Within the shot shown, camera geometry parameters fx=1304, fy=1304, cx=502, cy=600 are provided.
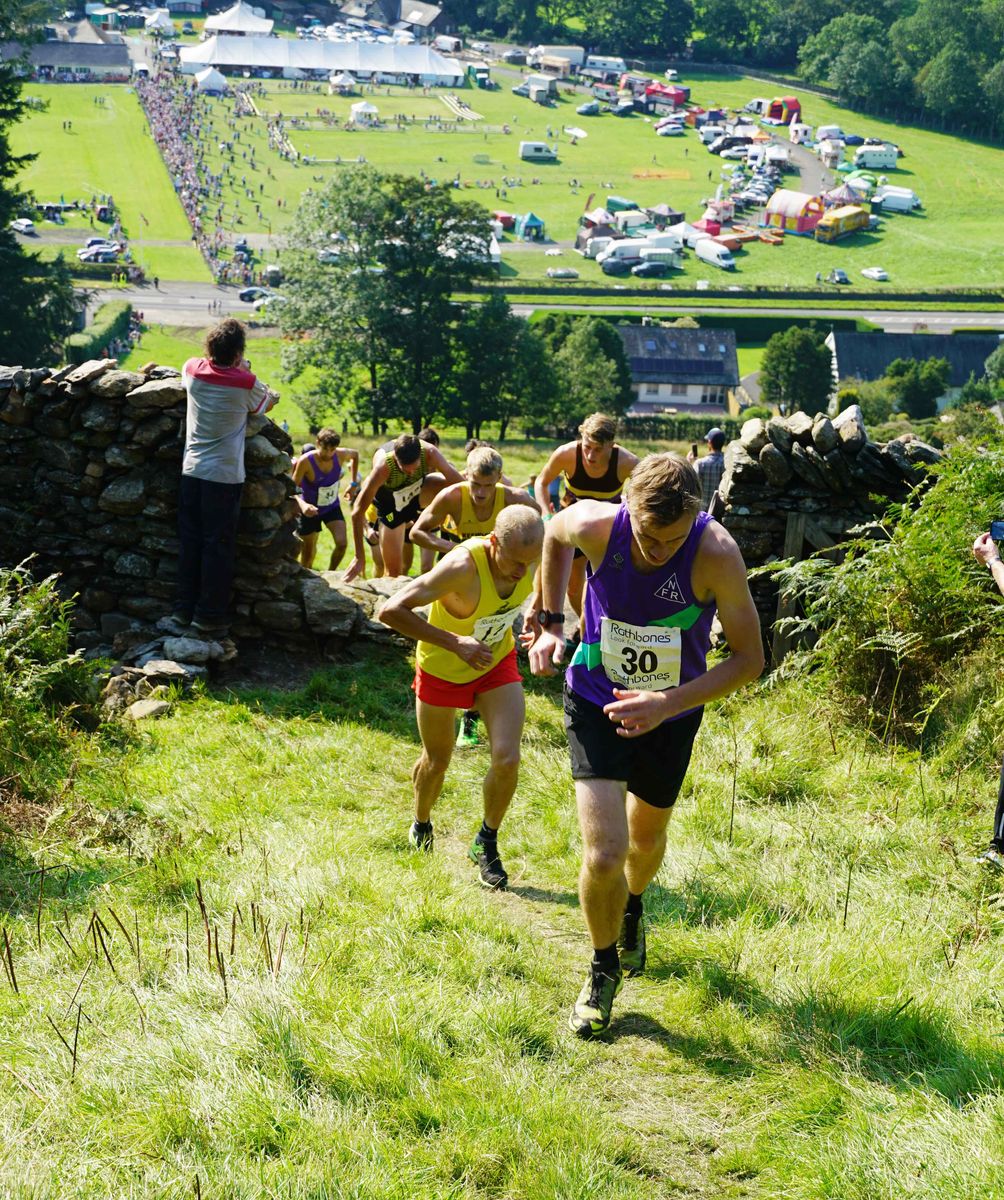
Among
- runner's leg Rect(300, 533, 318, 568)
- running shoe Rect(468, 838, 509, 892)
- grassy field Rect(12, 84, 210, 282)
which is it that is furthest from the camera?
grassy field Rect(12, 84, 210, 282)

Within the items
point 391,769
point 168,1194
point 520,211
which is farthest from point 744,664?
point 520,211

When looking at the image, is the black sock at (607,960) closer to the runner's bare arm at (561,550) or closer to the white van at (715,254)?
the runner's bare arm at (561,550)

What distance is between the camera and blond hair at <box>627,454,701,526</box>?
15.0ft

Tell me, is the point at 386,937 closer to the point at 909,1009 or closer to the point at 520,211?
Result: the point at 909,1009

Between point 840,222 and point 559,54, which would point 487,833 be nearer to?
point 840,222

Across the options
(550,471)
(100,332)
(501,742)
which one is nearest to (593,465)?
(550,471)

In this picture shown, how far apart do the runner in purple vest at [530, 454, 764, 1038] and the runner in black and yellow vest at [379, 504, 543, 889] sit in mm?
763

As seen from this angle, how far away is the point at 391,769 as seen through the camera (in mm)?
7898

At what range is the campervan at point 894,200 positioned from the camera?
420 feet

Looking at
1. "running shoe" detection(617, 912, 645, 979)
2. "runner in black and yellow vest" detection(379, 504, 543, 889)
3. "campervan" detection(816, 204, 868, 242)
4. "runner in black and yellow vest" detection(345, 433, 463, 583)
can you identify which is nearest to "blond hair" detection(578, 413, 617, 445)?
"runner in black and yellow vest" detection(345, 433, 463, 583)

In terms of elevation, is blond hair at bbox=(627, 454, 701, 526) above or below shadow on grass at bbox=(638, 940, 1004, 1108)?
above

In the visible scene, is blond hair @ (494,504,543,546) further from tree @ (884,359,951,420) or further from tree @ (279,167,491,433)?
tree @ (884,359,951,420)

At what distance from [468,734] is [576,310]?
285 feet

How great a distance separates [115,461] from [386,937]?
543 centimetres
